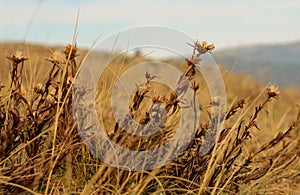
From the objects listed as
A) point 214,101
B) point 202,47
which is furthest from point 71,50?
point 214,101

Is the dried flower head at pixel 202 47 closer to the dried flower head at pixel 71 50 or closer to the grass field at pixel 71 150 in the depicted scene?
the grass field at pixel 71 150

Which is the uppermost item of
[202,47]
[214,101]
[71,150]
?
[202,47]

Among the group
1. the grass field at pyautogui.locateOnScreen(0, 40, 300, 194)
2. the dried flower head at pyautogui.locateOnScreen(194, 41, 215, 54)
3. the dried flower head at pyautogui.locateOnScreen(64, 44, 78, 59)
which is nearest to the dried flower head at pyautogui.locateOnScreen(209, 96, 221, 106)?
the grass field at pyautogui.locateOnScreen(0, 40, 300, 194)

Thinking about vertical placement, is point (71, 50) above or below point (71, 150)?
above

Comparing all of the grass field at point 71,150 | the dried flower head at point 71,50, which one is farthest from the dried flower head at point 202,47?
the dried flower head at point 71,50

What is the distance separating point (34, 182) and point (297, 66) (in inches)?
2020

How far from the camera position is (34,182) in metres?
1.58

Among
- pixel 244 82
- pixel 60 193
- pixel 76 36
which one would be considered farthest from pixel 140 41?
pixel 244 82

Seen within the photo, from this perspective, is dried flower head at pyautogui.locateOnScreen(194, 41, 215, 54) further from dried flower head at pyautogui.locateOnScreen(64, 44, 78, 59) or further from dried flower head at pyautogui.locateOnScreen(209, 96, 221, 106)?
dried flower head at pyautogui.locateOnScreen(64, 44, 78, 59)

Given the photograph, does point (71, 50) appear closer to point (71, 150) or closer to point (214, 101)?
point (71, 150)

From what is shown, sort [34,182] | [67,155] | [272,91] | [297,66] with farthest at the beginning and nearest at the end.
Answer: [297,66] < [272,91] < [67,155] < [34,182]

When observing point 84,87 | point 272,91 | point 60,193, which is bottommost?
point 60,193

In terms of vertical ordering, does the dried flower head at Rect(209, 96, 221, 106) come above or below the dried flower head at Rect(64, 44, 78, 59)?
below

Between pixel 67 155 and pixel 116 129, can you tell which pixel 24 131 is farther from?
pixel 116 129
